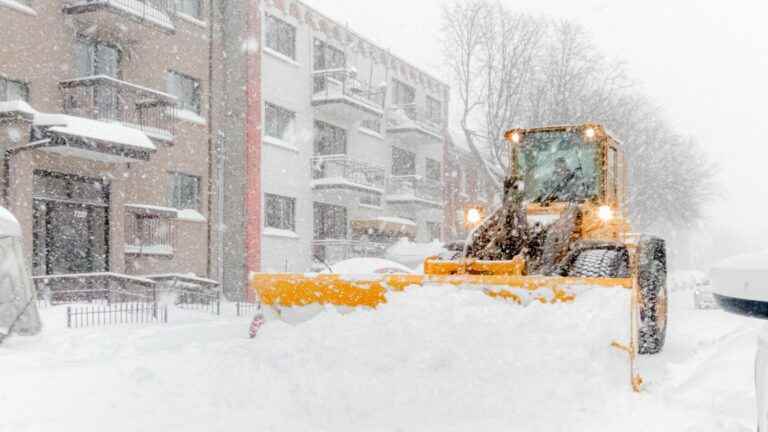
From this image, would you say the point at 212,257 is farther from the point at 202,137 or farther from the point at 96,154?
the point at 96,154

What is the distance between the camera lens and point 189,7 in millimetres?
21781

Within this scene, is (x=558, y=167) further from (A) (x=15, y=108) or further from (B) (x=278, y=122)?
(B) (x=278, y=122)

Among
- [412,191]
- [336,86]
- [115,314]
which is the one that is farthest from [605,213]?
[412,191]

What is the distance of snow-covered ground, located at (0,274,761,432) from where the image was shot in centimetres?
556

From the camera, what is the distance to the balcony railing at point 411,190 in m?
29.8

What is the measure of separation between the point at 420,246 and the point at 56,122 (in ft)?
44.4

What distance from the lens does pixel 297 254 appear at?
82.6 feet

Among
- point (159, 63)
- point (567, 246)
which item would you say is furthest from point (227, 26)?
point (567, 246)

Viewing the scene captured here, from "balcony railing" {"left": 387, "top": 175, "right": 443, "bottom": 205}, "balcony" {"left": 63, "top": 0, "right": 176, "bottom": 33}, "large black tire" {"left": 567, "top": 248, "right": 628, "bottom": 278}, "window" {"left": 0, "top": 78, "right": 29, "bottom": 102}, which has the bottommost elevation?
"large black tire" {"left": 567, "top": 248, "right": 628, "bottom": 278}

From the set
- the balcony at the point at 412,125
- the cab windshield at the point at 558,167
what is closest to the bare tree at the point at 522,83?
the balcony at the point at 412,125

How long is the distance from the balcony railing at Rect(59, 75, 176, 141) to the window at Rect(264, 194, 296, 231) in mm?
5143

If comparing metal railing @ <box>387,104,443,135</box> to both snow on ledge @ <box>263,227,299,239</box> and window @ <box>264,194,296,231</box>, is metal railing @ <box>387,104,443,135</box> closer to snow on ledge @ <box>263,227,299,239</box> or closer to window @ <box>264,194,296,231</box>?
window @ <box>264,194,296,231</box>

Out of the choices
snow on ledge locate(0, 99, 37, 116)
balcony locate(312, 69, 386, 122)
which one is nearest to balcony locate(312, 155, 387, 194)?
balcony locate(312, 69, 386, 122)

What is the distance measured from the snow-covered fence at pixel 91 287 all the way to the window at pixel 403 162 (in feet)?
52.5
